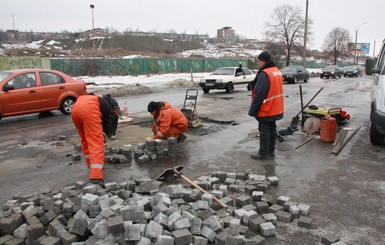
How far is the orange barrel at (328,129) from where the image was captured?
7348mm

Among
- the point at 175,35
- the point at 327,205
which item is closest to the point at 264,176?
the point at 327,205

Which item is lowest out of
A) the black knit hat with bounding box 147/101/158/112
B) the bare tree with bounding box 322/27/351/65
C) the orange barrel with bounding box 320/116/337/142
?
the orange barrel with bounding box 320/116/337/142

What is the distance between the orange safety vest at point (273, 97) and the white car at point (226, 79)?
1283 cm

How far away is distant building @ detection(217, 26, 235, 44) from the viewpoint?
13912 cm

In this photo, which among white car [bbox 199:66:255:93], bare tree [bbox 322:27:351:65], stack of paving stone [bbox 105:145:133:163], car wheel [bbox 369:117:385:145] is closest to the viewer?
stack of paving stone [bbox 105:145:133:163]

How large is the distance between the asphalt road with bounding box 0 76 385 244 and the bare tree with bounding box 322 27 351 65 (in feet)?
216

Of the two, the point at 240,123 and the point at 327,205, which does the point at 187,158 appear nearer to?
the point at 327,205

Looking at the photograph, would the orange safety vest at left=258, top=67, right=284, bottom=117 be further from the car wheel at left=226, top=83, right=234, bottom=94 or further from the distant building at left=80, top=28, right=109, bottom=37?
the distant building at left=80, top=28, right=109, bottom=37

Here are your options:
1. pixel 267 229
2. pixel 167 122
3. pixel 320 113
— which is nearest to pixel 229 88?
pixel 320 113

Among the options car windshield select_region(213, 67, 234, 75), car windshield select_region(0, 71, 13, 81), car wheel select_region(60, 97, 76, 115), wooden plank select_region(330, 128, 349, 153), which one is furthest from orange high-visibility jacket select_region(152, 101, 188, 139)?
car windshield select_region(213, 67, 234, 75)

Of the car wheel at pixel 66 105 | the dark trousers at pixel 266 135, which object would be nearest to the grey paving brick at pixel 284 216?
the dark trousers at pixel 266 135

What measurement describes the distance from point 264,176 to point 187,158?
1827mm

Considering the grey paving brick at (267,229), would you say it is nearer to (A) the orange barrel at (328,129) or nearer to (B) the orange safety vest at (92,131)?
(B) the orange safety vest at (92,131)

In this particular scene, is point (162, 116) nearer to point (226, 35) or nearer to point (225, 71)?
point (225, 71)
